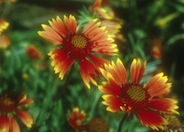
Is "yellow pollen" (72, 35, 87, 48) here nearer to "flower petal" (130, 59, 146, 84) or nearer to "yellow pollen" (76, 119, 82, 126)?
"flower petal" (130, 59, 146, 84)

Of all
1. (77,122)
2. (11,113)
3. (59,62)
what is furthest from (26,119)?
(59,62)

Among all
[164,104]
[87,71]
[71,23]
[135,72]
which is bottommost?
[164,104]

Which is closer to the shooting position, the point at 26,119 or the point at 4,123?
the point at 4,123

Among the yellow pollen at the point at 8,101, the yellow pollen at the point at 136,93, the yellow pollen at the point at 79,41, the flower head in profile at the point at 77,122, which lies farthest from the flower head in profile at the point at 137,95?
the yellow pollen at the point at 8,101

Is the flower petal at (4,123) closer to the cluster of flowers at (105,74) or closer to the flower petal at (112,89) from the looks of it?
the cluster of flowers at (105,74)

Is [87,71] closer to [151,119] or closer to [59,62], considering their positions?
[59,62]
